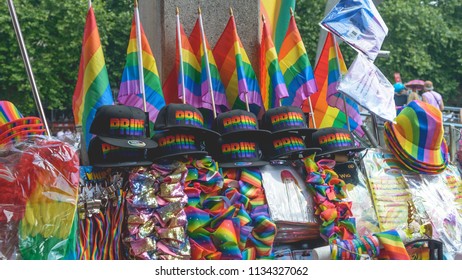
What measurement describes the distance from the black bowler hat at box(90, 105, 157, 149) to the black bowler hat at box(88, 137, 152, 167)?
2.3 inches

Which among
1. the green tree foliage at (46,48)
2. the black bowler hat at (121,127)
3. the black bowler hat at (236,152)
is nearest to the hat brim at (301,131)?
the black bowler hat at (236,152)

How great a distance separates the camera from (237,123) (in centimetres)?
521

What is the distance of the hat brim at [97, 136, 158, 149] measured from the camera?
4.67 m

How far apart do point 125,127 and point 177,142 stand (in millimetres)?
350

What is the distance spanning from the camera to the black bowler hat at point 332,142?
5618 mm

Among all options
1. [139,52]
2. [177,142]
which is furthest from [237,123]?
[139,52]

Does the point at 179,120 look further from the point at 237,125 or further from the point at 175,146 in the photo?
the point at 237,125

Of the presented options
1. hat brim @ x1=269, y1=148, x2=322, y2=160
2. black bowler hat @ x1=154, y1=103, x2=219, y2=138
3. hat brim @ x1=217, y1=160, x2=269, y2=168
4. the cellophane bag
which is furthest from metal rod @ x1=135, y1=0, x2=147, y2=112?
the cellophane bag

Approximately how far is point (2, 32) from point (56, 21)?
1589mm

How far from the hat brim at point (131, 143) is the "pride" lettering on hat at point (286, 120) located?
1.03 metres

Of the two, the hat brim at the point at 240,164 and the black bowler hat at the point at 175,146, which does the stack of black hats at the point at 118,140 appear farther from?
the hat brim at the point at 240,164

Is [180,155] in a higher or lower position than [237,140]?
lower

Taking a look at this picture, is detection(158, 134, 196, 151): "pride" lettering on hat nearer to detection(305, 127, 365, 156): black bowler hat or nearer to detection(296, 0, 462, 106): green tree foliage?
detection(305, 127, 365, 156): black bowler hat
